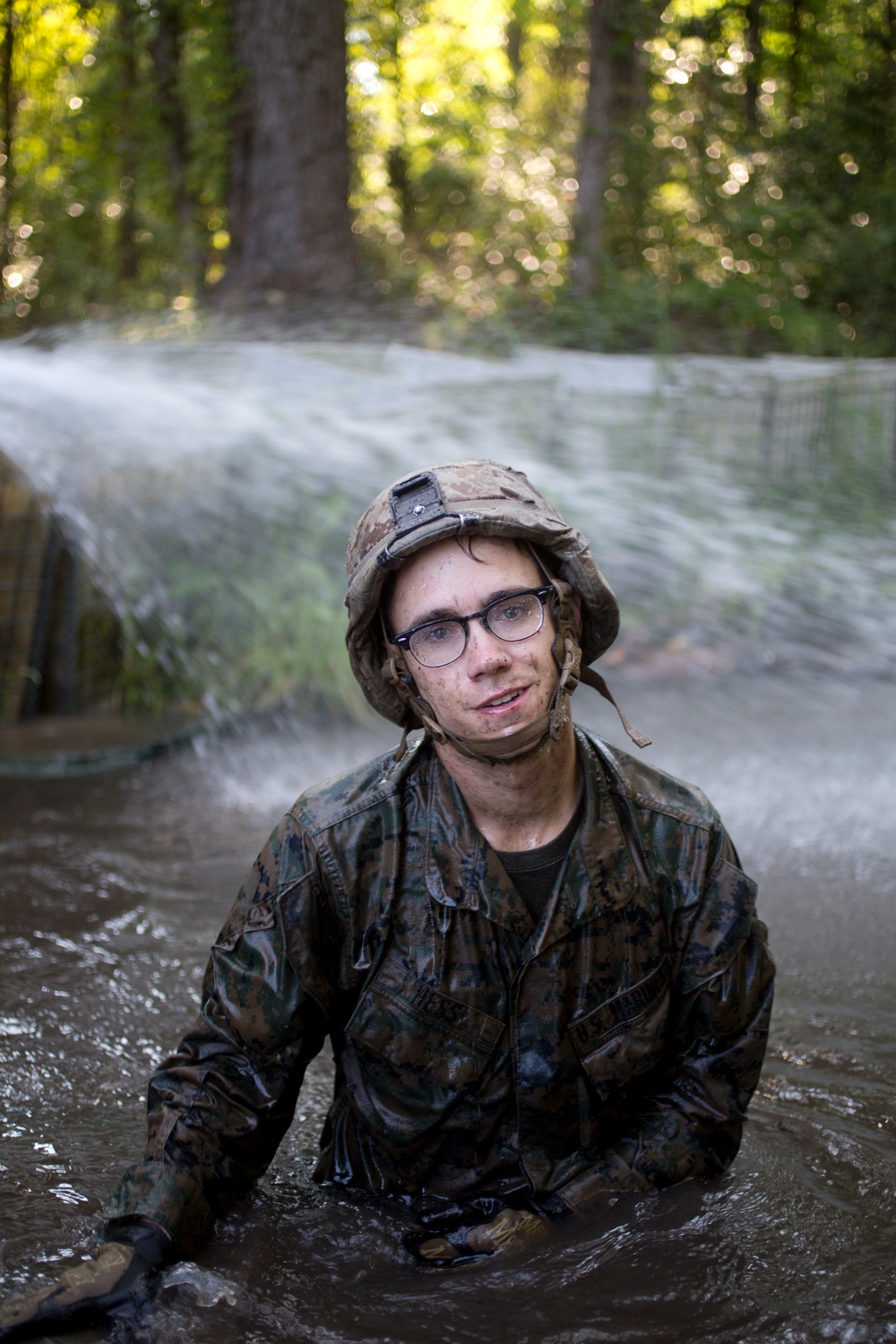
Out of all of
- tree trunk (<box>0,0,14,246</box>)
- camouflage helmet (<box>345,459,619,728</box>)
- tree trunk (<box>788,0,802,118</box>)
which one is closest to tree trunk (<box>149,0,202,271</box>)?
tree trunk (<box>0,0,14,246</box>)

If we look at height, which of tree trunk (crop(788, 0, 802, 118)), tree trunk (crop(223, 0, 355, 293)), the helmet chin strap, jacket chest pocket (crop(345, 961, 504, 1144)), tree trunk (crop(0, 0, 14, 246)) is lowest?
jacket chest pocket (crop(345, 961, 504, 1144))

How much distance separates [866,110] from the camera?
1361 centimetres

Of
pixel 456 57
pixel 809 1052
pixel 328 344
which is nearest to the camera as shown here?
pixel 809 1052

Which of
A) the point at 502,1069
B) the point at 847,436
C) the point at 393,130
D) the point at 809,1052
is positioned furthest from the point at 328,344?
the point at 393,130

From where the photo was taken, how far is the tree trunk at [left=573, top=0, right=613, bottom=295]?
1234 cm

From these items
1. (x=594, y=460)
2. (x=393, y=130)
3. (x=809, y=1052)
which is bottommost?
(x=809, y=1052)

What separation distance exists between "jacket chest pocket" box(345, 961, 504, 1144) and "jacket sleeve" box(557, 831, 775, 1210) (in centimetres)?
28

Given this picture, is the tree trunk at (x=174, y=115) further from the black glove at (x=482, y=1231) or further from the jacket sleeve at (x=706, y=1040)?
the black glove at (x=482, y=1231)

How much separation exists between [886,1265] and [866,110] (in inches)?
552

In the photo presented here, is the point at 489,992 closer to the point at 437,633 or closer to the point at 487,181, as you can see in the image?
the point at 437,633

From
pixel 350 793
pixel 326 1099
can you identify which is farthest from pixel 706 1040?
pixel 326 1099

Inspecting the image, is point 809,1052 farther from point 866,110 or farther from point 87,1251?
point 866,110

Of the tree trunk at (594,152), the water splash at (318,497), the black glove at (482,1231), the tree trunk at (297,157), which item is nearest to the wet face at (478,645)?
the black glove at (482,1231)

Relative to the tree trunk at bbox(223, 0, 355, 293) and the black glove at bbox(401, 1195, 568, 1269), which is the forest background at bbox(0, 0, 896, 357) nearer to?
the tree trunk at bbox(223, 0, 355, 293)
